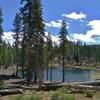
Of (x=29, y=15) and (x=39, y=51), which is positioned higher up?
(x=29, y=15)

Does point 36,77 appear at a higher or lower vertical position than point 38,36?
lower

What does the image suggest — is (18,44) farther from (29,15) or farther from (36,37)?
(29,15)

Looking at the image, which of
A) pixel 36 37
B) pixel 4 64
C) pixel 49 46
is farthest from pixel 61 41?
pixel 4 64

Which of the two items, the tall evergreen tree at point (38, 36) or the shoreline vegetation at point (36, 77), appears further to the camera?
Result: the tall evergreen tree at point (38, 36)

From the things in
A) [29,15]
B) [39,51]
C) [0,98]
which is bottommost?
[0,98]

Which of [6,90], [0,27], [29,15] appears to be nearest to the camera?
[6,90]

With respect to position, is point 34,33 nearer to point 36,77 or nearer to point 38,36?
point 38,36

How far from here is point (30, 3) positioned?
5059cm

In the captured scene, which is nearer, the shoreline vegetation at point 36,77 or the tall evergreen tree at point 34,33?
the shoreline vegetation at point 36,77

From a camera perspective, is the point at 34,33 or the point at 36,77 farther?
the point at 36,77

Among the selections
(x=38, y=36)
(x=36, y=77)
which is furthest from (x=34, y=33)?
(x=36, y=77)

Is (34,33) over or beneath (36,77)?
over

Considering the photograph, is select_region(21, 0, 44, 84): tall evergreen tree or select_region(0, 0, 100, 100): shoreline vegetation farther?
select_region(21, 0, 44, 84): tall evergreen tree

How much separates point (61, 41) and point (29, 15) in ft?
85.9
